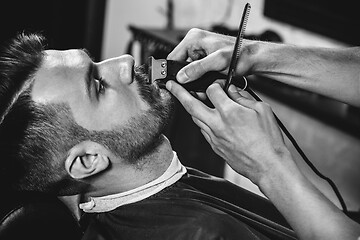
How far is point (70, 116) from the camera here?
1448 millimetres

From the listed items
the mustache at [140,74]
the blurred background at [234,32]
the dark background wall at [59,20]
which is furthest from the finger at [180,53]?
the dark background wall at [59,20]

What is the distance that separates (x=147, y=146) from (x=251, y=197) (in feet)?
1.68

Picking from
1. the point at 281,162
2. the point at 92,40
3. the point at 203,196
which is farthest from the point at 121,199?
the point at 92,40

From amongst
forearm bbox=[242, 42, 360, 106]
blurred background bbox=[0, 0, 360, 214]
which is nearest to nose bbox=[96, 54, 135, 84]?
forearm bbox=[242, 42, 360, 106]

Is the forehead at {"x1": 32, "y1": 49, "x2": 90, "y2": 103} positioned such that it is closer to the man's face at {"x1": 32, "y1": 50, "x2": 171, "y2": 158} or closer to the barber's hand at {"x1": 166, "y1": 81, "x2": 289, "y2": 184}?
the man's face at {"x1": 32, "y1": 50, "x2": 171, "y2": 158}

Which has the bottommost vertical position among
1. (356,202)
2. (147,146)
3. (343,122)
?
(356,202)

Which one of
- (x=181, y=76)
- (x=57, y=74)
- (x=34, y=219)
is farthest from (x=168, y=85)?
(x=34, y=219)

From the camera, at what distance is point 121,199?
160cm

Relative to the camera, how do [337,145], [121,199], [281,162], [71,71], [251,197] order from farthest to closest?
[337,145], [251,197], [121,199], [71,71], [281,162]

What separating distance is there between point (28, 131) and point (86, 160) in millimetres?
191

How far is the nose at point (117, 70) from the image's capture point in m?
1.56

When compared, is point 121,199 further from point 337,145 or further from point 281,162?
point 337,145

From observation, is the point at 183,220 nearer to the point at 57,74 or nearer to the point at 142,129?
the point at 142,129

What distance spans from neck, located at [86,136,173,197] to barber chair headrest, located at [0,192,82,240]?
0.20 meters
